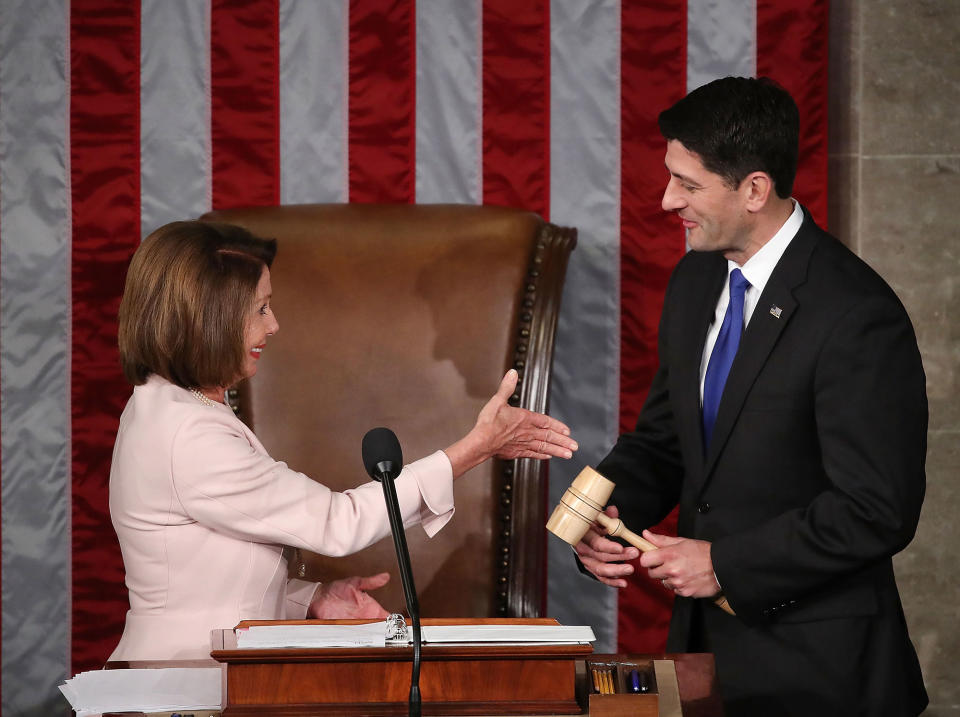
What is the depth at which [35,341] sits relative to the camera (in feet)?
11.1

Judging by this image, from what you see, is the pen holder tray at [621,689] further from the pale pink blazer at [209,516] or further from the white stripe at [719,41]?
the white stripe at [719,41]

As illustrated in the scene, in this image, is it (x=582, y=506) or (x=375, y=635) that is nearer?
(x=375, y=635)

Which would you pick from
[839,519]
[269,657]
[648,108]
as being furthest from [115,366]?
[839,519]

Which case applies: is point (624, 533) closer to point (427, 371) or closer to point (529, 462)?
point (529, 462)

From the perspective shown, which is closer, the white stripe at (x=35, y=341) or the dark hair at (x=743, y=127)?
the dark hair at (x=743, y=127)

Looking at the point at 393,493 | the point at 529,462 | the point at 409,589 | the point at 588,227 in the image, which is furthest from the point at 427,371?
the point at 409,589

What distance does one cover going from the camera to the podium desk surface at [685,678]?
167cm

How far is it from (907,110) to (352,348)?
174 cm

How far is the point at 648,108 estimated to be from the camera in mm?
3369

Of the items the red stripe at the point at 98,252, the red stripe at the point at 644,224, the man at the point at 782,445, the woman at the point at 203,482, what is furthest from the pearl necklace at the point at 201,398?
the red stripe at the point at 644,224

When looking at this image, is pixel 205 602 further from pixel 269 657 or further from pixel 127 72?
pixel 127 72

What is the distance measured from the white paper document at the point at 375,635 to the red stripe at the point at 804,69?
2045 mm

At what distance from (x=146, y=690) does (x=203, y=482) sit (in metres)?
0.46

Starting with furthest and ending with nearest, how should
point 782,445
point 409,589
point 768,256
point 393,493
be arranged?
point 768,256
point 782,445
point 393,493
point 409,589
